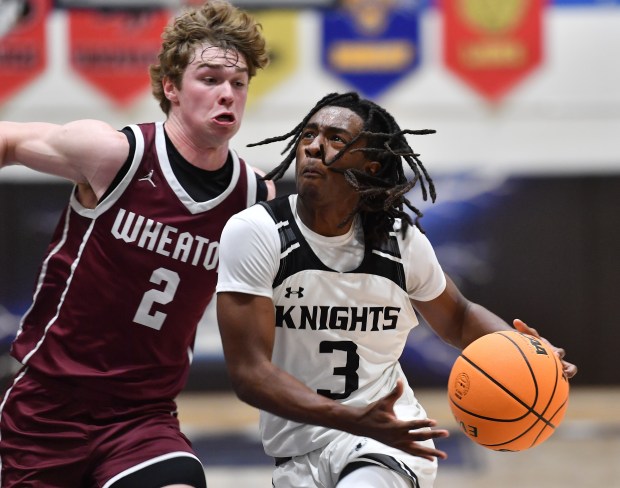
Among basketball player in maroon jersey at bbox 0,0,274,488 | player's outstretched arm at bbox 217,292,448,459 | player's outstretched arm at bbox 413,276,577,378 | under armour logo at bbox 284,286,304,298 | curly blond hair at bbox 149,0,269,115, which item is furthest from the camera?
curly blond hair at bbox 149,0,269,115

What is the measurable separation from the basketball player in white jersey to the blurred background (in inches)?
222

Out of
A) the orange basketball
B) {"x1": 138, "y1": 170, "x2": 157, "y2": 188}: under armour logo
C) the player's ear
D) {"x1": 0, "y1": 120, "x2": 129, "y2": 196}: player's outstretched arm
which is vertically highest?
the player's ear

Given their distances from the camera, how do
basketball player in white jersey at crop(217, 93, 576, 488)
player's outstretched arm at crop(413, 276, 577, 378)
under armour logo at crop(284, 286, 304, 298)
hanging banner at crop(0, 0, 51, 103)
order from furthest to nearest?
hanging banner at crop(0, 0, 51, 103) < player's outstretched arm at crop(413, 276, 577, 378) < under armour logo at crop(284, 286, 304, 298) < basketball player in white jersey at crop(217, 93, 576, 488)

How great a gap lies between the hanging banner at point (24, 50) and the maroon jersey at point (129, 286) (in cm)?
589

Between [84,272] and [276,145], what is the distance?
18.7 feet

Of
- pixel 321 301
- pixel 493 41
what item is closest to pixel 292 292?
pixel 321 301

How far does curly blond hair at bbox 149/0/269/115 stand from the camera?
3.81m

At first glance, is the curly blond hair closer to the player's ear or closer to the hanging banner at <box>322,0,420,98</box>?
the player's ear

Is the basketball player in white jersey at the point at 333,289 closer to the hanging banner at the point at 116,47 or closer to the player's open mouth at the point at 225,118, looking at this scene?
the player's open mouth at the point at 225,118

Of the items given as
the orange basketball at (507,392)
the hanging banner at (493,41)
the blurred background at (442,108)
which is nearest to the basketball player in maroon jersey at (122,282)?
the orange basketball at (507,392)

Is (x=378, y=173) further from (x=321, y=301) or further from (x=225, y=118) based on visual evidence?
(x=225, y=118)

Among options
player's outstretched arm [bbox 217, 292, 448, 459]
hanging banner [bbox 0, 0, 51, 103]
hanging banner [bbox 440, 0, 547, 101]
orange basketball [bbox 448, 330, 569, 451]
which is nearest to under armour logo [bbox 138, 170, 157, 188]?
player's outstretched arm [bbox 217, 292, 448, 459]

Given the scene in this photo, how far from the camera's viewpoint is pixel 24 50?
9086 mm

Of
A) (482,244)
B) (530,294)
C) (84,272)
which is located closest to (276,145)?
(482,244)
